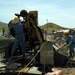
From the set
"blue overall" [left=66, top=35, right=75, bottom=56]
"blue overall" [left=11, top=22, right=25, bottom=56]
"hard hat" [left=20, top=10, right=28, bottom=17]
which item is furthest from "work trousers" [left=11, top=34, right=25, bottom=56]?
"blue overall" [left=66, top=35, right=75, bottom=56]

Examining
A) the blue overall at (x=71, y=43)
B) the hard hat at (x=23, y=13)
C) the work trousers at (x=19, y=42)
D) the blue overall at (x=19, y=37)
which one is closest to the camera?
the blue overall at (x=19, y=37)

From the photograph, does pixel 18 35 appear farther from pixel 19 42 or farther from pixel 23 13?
pixel 23 13

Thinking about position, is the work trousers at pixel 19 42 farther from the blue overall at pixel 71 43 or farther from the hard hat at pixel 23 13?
the blue overall at pixel 71 43

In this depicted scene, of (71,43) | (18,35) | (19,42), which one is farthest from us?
(71,43)

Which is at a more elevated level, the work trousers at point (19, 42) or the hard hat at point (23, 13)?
the hard hat at point (23, 13)

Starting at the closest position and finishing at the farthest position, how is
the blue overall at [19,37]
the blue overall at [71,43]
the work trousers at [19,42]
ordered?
the blue overall at [19,37], the work trousers at [19,42], the blue overall at [71,43]

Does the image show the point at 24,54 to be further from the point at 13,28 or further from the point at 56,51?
the point at 56,51

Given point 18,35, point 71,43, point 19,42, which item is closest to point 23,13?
point 18,35

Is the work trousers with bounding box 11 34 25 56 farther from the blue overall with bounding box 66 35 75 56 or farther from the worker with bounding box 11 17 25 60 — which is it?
the blue overall with bounding box 66 35 75 56

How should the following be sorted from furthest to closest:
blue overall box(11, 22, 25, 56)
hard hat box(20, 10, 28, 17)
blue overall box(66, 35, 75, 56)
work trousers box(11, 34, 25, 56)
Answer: blue overall box(66, 35, 75, 56) < hard hat box(20, 10, 28, 17) < work trousers box(11, 34, 25, 56) < blue overall box(11, 22, 25, 56)

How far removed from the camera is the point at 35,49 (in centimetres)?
1131

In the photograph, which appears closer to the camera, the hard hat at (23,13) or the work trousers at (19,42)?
the work trousers at (19,42)

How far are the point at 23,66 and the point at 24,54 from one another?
127 cm

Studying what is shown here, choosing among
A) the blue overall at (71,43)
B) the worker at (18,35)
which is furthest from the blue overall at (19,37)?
the blue overall at (71,43)
